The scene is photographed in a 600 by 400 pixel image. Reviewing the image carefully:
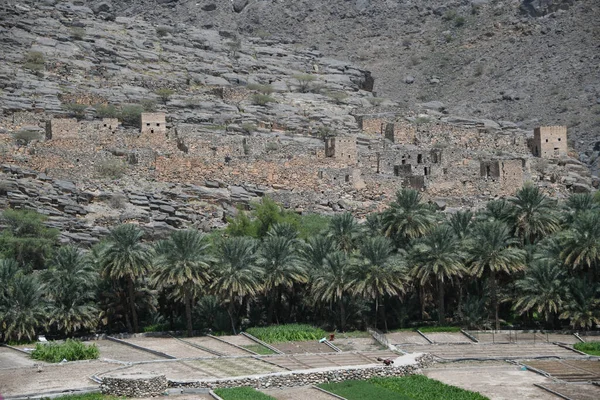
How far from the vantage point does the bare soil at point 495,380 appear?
41.4 metres

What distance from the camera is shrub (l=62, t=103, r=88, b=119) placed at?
7744 cm

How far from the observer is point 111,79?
87.5m

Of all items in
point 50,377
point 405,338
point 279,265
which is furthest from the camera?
point 279,265

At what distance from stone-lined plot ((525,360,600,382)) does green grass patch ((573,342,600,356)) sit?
170cm

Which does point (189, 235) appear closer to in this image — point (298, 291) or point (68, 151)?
point (298, 291)

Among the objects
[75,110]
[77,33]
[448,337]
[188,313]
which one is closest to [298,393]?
[188,313]

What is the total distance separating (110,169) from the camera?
6731cm

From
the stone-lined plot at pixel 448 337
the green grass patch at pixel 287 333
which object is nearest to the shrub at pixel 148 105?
the green grass patch at pixel 287 333

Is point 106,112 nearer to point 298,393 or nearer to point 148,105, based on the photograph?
point 148,105

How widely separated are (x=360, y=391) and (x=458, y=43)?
8922 cm

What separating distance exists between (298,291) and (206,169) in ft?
49.0

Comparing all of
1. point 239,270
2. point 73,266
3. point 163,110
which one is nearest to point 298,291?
point 239,270

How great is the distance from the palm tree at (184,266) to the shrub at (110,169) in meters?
14.3

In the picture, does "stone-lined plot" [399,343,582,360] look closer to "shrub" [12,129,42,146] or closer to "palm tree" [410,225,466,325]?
"palm tree" [410,225,466,325]
